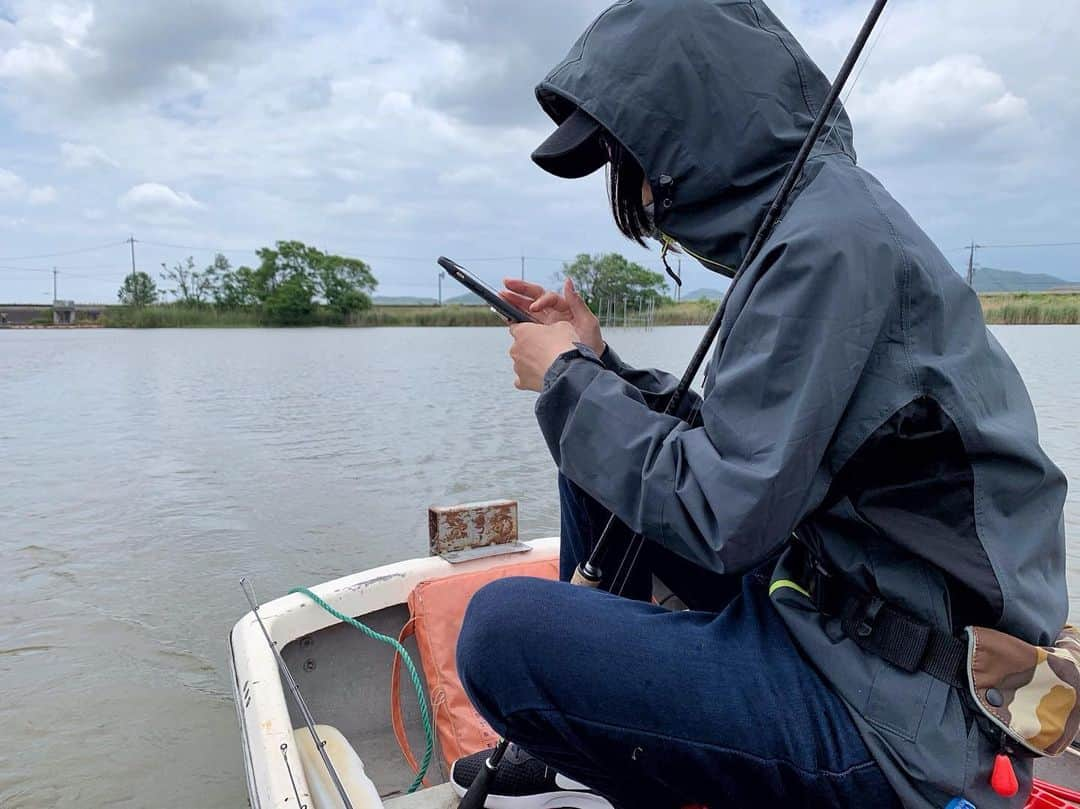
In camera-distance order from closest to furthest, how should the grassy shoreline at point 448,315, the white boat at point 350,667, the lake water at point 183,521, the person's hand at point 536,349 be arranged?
the person's hand at point 536,349
the white boat at point 350,667
the lake water at point 183,521
the grassy shoreline at point 448,315

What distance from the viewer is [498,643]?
1.40 m

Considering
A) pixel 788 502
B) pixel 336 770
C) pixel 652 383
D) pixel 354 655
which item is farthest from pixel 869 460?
pixel 354 655

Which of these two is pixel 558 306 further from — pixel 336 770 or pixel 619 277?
pixel 619 277

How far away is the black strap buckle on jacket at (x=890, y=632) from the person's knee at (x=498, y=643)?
49 centimetres

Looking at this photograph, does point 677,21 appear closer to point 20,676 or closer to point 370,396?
point 20,676

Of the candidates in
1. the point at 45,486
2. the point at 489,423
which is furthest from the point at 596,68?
the point at 489,423

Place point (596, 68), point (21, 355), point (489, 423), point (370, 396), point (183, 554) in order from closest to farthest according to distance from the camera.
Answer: point (596, 68), point (183, 554), point (489, 423), point (370, 396), point (21, 355)

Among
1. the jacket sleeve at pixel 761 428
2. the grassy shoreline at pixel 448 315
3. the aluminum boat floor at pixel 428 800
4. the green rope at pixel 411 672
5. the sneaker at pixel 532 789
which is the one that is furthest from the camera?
the grassy shoreline at pixel 448 315

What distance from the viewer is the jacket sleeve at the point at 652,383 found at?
86.5 inches

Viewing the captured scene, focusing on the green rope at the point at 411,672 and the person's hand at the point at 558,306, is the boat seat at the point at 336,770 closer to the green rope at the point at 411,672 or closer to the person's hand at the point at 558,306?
the green rope at the point at 411,672

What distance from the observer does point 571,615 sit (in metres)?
1.40

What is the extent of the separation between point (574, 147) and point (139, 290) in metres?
81.0

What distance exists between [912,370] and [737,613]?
1.76ft

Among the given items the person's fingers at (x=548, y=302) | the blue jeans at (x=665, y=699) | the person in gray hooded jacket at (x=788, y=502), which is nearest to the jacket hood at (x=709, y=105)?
the person in gray hooded jacket at (x=788, y=502)
